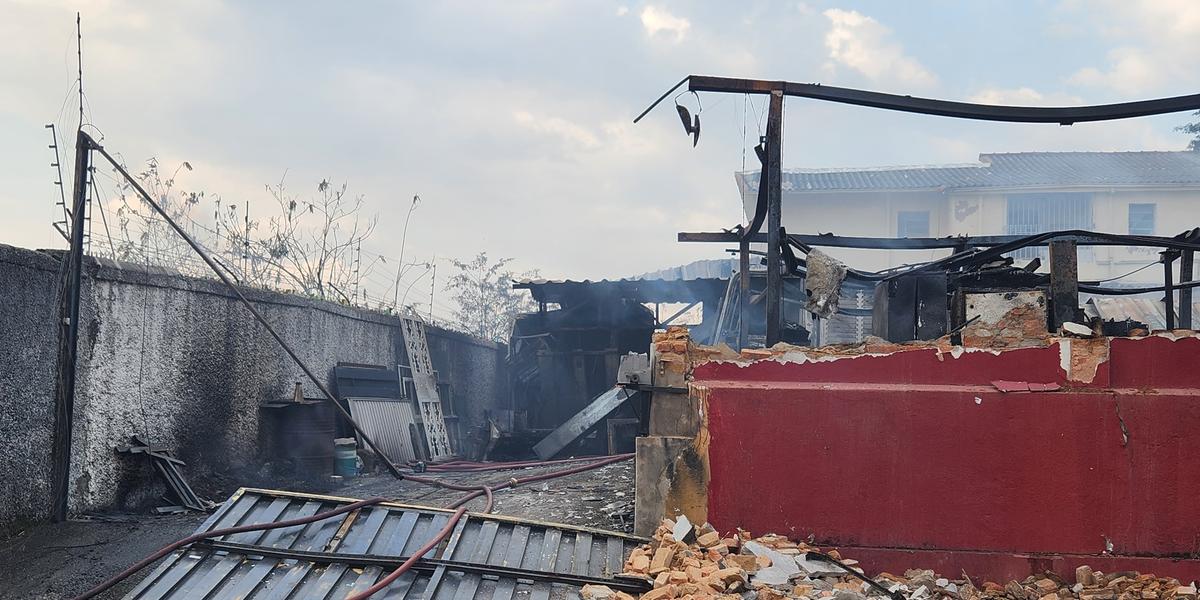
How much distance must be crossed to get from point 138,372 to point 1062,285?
321 inches

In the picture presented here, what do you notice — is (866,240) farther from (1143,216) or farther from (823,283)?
(1143,216)

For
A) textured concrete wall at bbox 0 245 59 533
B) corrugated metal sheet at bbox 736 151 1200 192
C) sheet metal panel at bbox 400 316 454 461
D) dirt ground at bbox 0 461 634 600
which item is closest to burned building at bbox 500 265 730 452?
sheet metal panel at bbox 400 316 454 461

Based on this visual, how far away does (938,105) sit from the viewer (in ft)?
21.8

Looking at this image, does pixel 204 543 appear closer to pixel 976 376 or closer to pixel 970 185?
pixel 976 376

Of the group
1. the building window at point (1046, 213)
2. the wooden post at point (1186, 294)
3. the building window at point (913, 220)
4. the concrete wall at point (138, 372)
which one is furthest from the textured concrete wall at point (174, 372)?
the building window at point (1046, 213)

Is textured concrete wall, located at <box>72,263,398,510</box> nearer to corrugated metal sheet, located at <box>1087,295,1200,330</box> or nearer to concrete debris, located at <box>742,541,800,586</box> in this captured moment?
concrete debris, located at <box>742,541,800,586</box>

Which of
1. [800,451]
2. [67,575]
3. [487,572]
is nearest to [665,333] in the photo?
[800,451]

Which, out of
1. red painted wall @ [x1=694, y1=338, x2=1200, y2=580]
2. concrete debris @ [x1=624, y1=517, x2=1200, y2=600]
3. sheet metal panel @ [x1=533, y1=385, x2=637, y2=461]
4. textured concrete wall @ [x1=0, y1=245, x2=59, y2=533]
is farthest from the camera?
sheet metal panel @ [x1=533, y1=385, x2=637, y2=461]

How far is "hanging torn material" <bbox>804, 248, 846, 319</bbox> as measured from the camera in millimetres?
6383

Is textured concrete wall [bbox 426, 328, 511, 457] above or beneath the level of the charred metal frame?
beneath

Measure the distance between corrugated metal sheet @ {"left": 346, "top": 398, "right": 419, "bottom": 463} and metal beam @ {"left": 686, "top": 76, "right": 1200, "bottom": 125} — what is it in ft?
22.7

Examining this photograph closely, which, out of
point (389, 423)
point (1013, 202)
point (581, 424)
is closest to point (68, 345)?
point (389, 423)

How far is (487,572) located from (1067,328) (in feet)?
13.9

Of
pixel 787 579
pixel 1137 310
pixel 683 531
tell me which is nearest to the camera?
pixel 787 579
